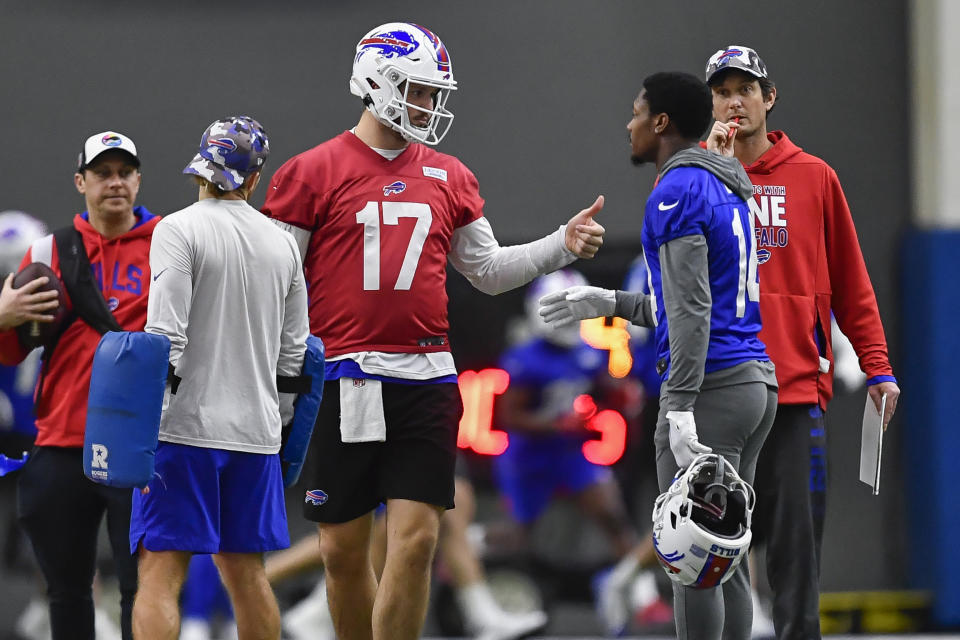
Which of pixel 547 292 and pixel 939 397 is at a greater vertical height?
pixel 547 292

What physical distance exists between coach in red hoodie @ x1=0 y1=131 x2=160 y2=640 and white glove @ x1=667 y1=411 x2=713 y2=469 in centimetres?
177

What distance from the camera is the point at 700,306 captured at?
4.01m

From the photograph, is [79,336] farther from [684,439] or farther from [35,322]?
[684,439]

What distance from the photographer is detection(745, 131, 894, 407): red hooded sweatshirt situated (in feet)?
A: 14.9

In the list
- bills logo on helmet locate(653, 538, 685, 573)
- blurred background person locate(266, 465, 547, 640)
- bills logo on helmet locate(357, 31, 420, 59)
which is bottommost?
blurred background person locate(266, 465, 547, 640)

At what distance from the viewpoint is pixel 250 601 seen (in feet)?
13.7

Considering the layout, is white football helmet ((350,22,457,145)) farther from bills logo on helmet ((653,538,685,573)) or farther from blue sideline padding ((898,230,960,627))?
blue sideline padding ((898,230,960,627))

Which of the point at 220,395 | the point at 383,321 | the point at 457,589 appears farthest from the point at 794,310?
the point at 457,589

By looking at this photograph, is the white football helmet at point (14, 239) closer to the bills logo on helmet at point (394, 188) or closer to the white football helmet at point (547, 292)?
the white football helmet at point (547, 292)

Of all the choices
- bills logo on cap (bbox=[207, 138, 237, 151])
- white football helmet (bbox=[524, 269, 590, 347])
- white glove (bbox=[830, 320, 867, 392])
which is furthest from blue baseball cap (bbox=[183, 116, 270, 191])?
white glove (bbox=[830, 320, 867, 392])

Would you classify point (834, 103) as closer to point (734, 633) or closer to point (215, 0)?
point (215, 0)

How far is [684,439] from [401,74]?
1.38 metres

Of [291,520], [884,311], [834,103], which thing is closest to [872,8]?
[834,103]

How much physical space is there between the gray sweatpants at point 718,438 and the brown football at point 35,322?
73.8 inches
